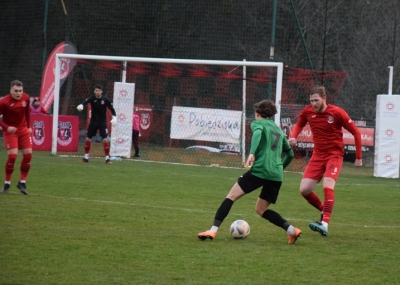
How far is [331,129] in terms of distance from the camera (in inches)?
392

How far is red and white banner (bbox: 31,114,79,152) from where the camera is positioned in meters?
24.0

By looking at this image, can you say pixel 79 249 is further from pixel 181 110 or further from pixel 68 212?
pixel 181 110

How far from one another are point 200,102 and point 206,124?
259cm

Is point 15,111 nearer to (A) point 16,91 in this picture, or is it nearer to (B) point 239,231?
(A) point 16,91

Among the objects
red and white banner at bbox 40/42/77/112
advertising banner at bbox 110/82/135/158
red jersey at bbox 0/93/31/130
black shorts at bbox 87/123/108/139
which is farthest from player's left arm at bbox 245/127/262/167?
red and white banner at bbox 40/42/77/112

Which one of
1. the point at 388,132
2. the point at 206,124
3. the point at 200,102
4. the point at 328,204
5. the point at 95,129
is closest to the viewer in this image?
the point at 328,204

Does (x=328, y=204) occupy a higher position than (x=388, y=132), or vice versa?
(x=388, y=132)

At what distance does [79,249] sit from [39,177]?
8.21 m

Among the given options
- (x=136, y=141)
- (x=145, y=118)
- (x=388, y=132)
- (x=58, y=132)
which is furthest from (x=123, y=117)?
(x=388, y=132)

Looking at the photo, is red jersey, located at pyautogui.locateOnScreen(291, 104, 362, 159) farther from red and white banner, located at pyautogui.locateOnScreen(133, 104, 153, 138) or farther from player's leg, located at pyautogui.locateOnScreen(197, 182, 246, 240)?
red and white banner, located at pyautogui.locateOnScreen(133, 104, 153, 138)

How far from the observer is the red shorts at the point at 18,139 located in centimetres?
1254

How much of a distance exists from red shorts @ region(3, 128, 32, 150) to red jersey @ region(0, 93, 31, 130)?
120 millimetres

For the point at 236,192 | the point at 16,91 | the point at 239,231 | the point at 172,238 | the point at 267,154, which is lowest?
the point at 172,238

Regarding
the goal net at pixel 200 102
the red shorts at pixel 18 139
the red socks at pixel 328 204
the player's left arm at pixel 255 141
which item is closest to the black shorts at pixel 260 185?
the player's left arm at pixel 255 141
